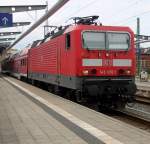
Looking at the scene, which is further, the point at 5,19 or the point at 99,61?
the point at 5,19

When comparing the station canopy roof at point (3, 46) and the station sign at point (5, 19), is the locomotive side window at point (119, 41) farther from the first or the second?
the station canopy roof at point (3, 46)

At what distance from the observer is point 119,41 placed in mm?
17312

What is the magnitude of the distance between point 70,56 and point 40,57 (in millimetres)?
8654

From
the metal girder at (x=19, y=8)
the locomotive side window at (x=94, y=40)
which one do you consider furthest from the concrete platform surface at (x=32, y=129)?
the metal girder at (x=19, y=8)

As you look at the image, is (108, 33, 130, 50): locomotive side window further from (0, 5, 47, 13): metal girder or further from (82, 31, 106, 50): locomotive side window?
(0, 5, 47, 13): metal girder

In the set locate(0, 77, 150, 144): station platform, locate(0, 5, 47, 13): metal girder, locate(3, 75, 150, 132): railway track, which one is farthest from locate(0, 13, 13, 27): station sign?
locate(0, 77, 150, 144): station platform

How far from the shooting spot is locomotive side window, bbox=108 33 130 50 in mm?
17219

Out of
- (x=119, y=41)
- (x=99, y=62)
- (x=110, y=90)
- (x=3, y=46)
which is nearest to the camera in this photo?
(x=110, y=90)

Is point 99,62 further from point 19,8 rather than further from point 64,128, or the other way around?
point 19,8

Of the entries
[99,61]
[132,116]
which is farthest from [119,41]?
[132,116]

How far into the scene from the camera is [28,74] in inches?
1314

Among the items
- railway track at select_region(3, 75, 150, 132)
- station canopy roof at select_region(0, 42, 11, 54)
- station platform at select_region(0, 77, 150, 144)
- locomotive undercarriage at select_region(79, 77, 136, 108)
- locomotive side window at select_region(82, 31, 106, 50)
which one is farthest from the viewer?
station canopy roof at select_region(0, 42, 11, 54)

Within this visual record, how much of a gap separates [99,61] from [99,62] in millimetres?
35

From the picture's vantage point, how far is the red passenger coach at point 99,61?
16516 mm
